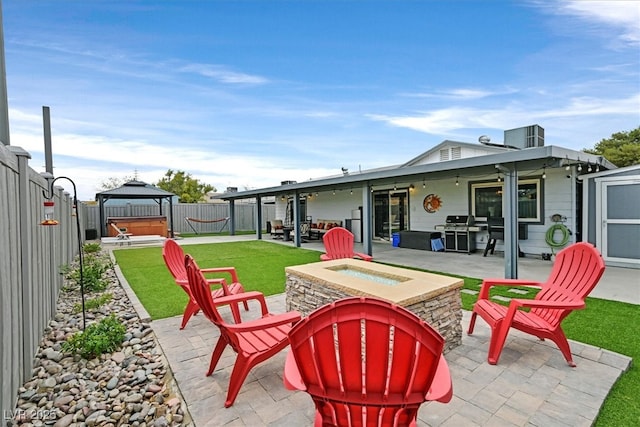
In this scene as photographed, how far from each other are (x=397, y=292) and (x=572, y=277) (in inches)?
67.1

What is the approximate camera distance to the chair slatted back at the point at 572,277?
2.71 meters

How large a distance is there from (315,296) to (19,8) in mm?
7573

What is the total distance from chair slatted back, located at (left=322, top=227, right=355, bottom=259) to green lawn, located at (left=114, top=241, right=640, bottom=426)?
1106 mm

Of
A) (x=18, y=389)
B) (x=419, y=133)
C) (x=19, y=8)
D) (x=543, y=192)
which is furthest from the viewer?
(x=419, y=133)

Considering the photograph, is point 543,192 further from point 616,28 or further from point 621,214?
point 616,28

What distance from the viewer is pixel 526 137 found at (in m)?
9.97

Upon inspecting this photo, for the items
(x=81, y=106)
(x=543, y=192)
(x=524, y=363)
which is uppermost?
(x=81, y=106)

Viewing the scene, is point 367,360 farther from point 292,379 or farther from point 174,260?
point 174,260

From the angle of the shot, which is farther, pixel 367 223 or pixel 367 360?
pixel 367 223

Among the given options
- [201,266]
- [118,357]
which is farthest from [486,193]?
[118,357]

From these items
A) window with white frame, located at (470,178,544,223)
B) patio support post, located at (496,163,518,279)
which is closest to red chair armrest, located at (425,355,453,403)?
patio support post, located at (496,163,518,279)

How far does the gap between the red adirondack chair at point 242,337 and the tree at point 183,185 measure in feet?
99.6

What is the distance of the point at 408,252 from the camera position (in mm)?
9516

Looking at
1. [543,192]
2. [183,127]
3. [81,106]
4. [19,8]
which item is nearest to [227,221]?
[183,127]
